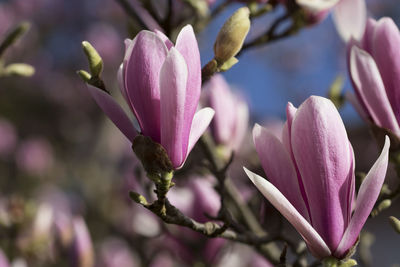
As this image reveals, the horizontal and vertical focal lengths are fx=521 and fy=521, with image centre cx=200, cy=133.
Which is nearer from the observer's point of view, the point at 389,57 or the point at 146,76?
the point at 146,76

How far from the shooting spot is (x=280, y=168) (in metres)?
0.91

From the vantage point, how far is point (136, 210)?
211 centimetres

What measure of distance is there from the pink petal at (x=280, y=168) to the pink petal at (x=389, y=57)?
30 cm

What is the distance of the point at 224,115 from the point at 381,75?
1.94 ft

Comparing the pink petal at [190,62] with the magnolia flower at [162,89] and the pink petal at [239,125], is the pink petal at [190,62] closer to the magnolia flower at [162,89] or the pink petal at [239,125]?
the magnolia flower at [162,89]

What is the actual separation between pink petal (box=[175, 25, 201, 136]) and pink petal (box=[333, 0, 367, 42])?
587 millimetres

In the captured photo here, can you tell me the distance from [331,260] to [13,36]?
33.9 inches

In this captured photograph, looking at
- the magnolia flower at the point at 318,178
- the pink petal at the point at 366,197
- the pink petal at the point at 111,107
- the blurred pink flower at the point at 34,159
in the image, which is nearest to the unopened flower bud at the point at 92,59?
the pink petal at the point at 111,107

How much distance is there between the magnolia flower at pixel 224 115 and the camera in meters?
1.55

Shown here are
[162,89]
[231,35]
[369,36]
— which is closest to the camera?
[162,89]

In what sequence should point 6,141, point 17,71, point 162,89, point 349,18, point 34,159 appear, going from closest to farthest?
point 162,89 → point 17,71 → point 349,18 → point 34,159 → point 6,141

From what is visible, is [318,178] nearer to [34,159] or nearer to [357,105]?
[357,105]

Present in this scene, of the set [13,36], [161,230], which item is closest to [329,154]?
[13,36]

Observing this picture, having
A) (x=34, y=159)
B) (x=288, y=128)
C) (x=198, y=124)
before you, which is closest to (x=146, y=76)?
(x=198, y=124)
